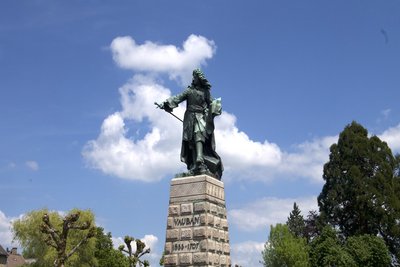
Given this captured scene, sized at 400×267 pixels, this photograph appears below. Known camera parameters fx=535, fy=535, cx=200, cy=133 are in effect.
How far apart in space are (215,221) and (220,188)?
3.94 feet

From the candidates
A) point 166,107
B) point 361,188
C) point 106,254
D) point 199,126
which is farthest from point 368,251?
point 166,107

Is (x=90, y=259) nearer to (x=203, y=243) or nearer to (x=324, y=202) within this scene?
(x=324, y=202)

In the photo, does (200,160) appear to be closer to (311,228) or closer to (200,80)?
(200,80)

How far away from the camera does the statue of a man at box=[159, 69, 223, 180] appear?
15727mm

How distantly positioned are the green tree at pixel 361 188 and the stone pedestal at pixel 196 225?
28.3 meters

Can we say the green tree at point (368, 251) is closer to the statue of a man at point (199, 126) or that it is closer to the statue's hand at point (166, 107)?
the statue of a man at point (199, 126)

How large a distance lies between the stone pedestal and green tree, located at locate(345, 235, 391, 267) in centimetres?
2592

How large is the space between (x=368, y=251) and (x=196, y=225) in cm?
2719

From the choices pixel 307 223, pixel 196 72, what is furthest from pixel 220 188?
pixel 307 223

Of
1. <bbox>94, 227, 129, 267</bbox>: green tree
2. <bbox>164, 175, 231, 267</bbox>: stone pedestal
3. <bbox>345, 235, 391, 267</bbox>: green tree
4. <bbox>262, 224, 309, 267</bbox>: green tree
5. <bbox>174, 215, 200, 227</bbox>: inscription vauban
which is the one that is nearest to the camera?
<bbox>164, 175, 231, 267</bbox>: stone pedestal

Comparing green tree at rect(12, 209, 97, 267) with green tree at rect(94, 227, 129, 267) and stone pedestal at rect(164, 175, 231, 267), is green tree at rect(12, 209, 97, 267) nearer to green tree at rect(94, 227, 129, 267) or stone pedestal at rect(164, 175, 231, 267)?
green tree at rect(94, 227, 129, 267)

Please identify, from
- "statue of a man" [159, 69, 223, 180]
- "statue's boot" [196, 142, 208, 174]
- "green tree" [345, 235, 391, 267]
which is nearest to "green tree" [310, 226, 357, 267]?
"green tree" [345, 235, 391, 267]

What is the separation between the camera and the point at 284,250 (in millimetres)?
45906

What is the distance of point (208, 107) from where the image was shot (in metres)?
16.3
